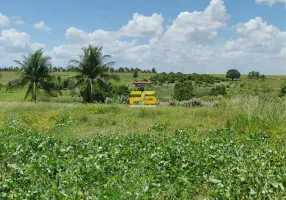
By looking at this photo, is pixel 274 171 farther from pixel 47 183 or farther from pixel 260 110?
pixel 260 110

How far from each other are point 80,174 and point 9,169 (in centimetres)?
126

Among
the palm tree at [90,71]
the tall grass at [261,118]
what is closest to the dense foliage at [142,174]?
the tall grass at [261,118]

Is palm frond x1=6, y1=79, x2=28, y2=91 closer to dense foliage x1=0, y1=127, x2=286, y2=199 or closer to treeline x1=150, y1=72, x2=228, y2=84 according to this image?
treeline x1=150, y1=72, x2=228, y2=84

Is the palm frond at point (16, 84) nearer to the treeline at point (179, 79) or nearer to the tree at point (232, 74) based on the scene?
the treeline at point (179, 79)

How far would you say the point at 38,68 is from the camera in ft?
109

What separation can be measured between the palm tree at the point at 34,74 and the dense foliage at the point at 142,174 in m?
29.1

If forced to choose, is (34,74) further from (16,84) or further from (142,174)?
(142,174)

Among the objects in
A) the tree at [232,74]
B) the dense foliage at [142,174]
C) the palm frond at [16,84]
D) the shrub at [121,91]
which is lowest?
the shrub at [121,91]

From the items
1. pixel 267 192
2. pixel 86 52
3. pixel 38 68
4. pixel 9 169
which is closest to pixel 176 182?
pixel 267 192

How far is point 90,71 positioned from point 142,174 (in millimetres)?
27834

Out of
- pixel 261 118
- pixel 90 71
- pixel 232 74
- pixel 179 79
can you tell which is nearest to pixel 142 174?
pixel 261 118

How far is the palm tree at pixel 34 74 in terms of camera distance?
33.1 m

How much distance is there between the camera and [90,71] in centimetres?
3145

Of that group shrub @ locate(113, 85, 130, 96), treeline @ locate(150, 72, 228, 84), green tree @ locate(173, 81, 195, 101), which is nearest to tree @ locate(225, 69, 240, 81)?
treeline @ locate(150, 72, 228, 84)
